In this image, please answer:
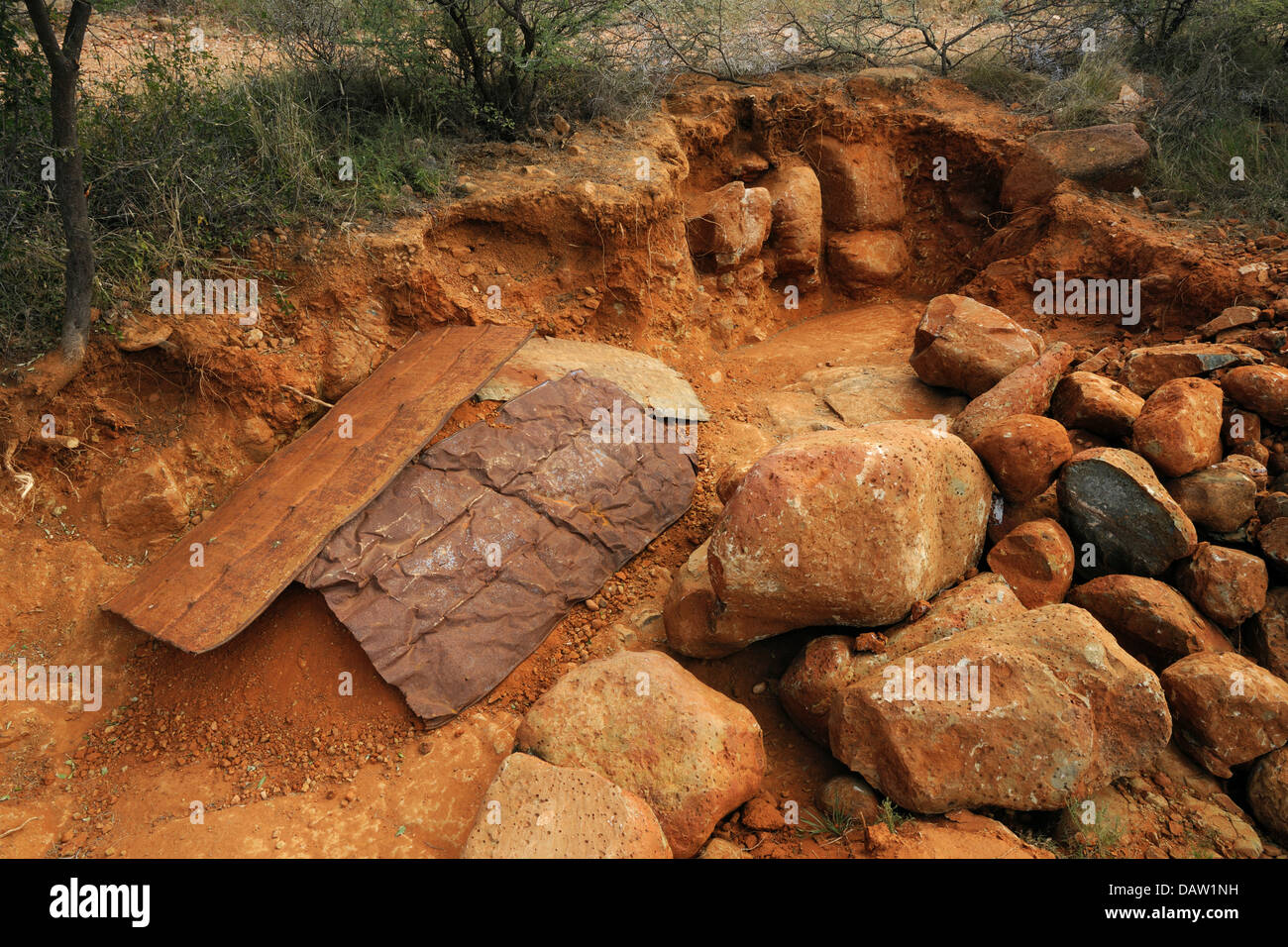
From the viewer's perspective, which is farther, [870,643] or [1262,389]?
[1262,389]

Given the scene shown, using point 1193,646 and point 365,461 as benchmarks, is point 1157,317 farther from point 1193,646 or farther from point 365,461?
point 365,461

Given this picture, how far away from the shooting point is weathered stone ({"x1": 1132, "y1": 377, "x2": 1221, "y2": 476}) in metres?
3.52

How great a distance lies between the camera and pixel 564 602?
361 cm

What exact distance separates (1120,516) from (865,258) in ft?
Result: 12.2

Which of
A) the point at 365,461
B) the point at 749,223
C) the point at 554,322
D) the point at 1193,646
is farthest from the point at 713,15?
the point at 1193,646

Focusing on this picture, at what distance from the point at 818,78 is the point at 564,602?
522 cm

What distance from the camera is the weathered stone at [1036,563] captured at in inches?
131

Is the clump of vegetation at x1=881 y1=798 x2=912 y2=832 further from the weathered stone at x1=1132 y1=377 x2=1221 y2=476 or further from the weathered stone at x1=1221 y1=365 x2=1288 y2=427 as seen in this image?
the weathered stone at x1=1221 y1=365 x2=1288 y2=427

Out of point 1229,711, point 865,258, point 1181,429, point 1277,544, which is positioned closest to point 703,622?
point 1229,711

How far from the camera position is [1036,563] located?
3.37m

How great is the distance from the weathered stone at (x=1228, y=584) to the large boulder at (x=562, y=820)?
98.0 inches
